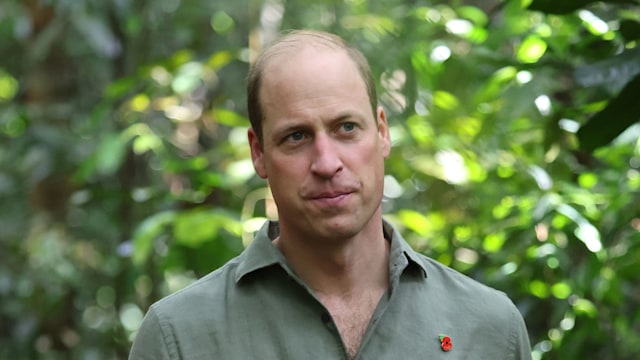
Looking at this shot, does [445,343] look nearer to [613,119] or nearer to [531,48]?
[613,119]

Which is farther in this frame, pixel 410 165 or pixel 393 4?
pixel 393 4

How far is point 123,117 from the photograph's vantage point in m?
4.62

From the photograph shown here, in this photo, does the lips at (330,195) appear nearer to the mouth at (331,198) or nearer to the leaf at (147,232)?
the mouth at (331,198)

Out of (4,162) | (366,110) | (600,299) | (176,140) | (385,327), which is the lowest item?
(4,162)

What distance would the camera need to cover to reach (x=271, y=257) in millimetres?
2305

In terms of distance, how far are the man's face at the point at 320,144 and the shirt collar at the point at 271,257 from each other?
0.25ft

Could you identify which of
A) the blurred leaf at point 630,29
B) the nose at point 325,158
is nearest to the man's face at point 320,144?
the nose at point 325,158

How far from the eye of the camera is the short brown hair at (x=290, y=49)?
2.32 meters

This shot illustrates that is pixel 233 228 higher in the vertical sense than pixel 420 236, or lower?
higher

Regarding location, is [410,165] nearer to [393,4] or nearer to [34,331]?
[393,4]

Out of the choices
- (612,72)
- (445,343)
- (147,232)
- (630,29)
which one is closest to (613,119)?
(612,72)

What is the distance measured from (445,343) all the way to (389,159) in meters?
1.88

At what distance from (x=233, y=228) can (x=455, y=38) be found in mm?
1281

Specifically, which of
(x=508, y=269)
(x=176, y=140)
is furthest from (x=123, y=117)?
(x=508, y=269)
